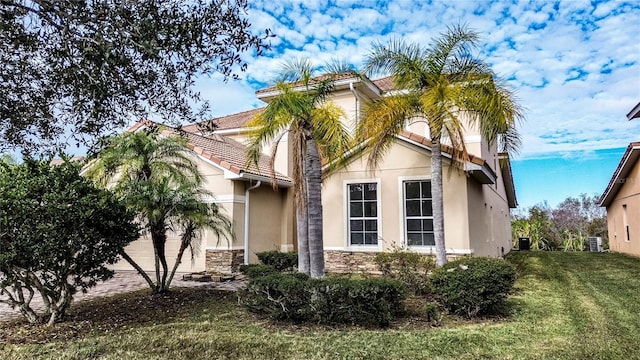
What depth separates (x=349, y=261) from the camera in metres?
14.2

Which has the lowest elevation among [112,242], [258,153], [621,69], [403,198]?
[112,242]

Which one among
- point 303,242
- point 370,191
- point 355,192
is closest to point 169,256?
point 355,192

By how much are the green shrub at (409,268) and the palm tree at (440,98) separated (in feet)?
1.90

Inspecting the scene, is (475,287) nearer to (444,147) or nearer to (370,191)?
(444,147)

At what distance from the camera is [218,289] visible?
11484 mm

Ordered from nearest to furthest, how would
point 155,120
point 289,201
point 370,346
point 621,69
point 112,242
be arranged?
point 370,346 → point 155,120 → point 112,242 → point 621,69 → point 289,201

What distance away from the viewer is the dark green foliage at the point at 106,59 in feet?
16.4

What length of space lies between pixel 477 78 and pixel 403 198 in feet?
15.2

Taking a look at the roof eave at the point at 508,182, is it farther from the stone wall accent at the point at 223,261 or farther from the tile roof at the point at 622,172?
the stone wall accent at the point at 223,261

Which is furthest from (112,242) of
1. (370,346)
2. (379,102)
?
(379,102)

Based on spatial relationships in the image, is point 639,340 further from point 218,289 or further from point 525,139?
point 218,289

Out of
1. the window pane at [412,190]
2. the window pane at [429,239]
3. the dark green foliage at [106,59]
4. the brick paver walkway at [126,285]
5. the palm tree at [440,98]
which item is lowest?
the brick paver walkway at [126,285]

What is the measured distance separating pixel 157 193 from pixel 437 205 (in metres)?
7.44

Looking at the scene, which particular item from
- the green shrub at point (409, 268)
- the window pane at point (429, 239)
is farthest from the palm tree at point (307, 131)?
the window pane at point (429, 239)
